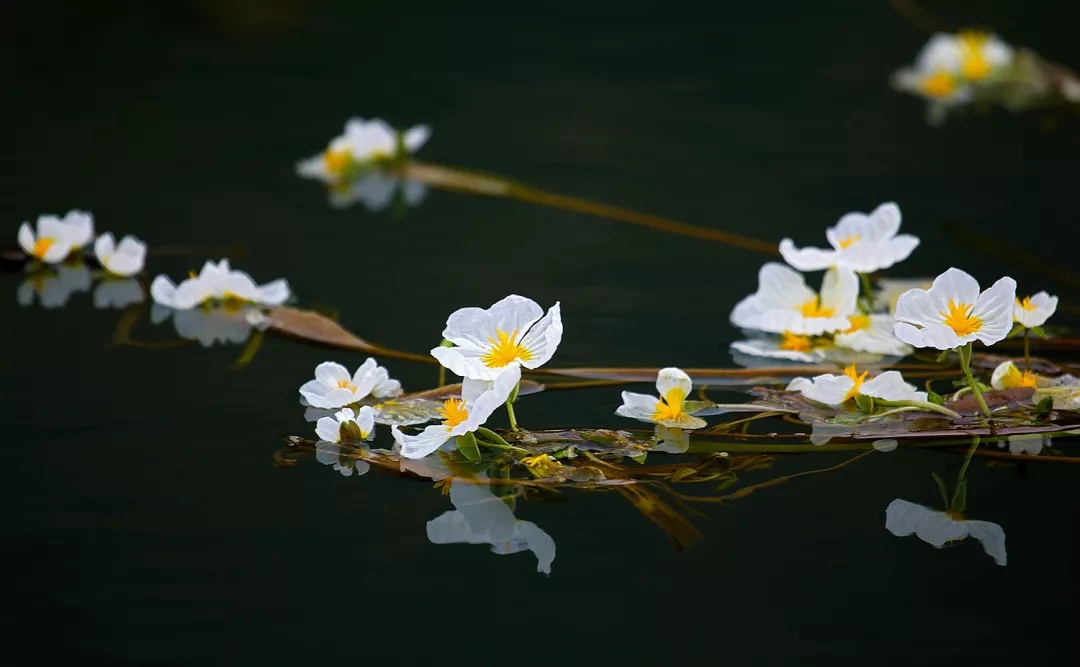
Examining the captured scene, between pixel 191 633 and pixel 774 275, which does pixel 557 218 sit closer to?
pixel 774 275

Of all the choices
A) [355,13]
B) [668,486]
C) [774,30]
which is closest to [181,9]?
[355,13]

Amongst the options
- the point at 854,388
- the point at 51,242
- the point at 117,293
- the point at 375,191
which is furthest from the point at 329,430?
the point at 375,191

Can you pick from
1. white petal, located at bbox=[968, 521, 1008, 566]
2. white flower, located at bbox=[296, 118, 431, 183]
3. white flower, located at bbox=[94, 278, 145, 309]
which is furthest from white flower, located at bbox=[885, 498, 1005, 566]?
white flower, located at bbox=[296, 118, 431, 183]

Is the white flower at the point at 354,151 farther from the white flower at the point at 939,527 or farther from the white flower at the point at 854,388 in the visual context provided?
the white flower at the point at 939,527

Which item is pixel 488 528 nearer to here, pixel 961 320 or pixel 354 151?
pixel 961 320

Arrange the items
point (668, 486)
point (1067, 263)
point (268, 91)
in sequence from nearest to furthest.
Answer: point (668, 486), point (1067, 263), point (268, 91)

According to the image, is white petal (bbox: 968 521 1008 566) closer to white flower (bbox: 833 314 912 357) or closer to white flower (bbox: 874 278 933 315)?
white flower (bbox: 833 314 912 357)

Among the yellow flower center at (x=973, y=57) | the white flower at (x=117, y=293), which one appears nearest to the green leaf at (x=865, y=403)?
the white flower at (x=117, y=293)
